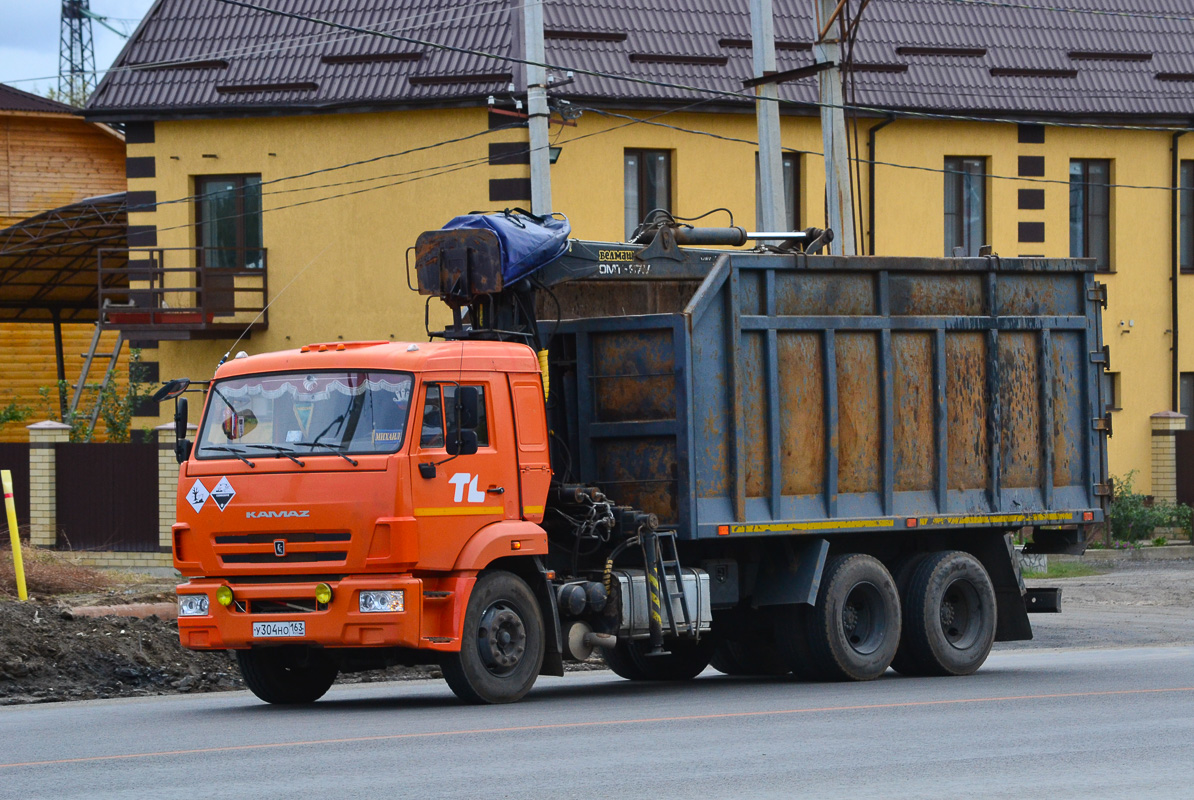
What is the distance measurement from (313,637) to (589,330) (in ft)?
11.4

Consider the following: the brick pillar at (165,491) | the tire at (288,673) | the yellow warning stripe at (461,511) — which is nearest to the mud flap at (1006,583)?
the yellow warning stripe at (461,511)

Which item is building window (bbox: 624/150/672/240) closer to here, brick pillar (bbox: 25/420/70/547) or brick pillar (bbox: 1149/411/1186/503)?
brick pillar (bbox: 25/420/70/547)

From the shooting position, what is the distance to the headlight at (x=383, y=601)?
11.9 m

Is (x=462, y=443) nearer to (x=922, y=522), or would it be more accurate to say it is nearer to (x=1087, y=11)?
(x=922, y=522)

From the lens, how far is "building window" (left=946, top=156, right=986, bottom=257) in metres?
31.8

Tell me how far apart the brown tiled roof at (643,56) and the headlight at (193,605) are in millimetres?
16313

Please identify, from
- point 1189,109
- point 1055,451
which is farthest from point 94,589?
point 1189,109

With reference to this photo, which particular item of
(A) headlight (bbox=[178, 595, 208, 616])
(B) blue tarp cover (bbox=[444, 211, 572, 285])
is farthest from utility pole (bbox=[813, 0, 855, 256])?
(A) headlight (bbox=[178, 595, 208, 616])

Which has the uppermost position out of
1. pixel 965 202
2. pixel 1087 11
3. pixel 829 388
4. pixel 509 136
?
pixel 1087 11

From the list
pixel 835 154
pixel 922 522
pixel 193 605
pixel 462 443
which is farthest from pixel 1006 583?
pixel 193 605

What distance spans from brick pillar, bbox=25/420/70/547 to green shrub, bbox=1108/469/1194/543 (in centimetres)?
1753

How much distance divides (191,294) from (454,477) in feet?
61.1

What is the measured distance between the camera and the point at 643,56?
28.8m

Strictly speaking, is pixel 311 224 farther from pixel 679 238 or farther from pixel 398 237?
pixel 679 238
